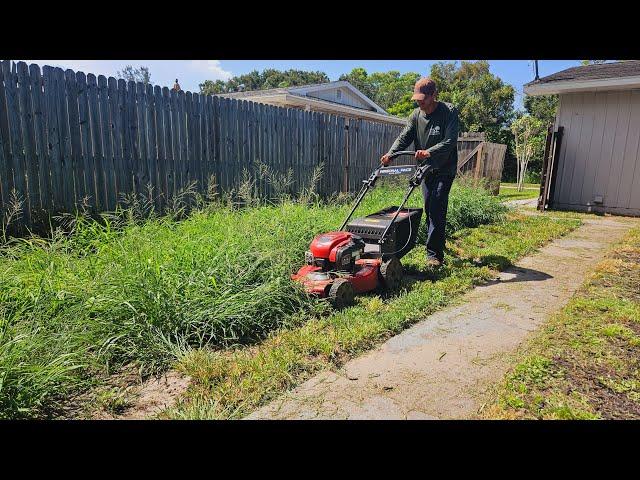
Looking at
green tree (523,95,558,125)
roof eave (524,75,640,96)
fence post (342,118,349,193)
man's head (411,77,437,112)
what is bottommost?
fence post (342,118,349,193)

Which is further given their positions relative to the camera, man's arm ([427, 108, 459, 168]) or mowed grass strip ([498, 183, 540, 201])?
mowed grass strip ([498, 183, 540, 201])

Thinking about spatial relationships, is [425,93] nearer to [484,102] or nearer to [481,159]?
[481,159]

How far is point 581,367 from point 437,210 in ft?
8.21

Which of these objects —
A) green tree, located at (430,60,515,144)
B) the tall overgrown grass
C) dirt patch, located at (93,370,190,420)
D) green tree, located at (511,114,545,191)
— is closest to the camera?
dirt patch, located at (93,370,190,420)

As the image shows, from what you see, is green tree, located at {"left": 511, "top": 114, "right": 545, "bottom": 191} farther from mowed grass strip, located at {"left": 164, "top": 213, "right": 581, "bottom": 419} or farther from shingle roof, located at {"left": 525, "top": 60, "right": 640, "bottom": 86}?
mowed grass strip, located at {"left": 164, "top": 213, "right": 581, "bottom": 419}

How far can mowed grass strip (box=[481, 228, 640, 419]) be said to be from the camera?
2.13 meters

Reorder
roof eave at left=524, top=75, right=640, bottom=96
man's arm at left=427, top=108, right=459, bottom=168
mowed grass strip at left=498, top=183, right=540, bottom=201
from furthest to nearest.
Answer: mowed grass strip at left=498, top=183, right=540, bottom=201
roof eave at left=524, top=75, right=640, bottom=96
man's arm at left=427, top=108, right=459, bottom=168

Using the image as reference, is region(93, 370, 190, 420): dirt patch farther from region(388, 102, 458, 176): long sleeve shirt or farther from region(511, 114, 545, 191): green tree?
region(511, 114, 545, 191): green tree

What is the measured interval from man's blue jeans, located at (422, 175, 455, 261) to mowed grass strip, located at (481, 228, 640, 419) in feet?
4.72

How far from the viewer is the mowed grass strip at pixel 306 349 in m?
2.18

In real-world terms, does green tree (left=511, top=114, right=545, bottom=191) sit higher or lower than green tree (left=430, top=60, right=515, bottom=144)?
lower

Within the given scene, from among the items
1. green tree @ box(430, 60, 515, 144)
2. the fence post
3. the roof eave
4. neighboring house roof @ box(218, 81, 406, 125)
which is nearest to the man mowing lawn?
the fence post
